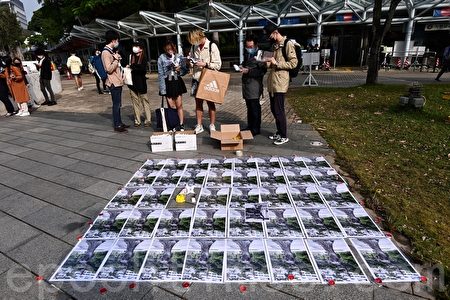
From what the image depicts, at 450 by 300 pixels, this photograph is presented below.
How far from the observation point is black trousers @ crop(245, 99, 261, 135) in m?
5.43

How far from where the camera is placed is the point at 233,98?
1011 cm

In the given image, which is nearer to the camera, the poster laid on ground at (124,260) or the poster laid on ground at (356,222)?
the poster laid on ground at (124,260)

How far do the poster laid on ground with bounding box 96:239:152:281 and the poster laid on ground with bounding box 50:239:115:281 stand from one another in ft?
0.22

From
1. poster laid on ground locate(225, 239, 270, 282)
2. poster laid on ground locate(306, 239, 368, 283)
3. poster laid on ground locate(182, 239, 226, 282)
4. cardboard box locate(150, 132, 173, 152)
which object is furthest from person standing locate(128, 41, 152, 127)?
poster laid on ground locate(306, 239, 368, 283)

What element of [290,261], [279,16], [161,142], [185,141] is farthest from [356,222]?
[279,16]

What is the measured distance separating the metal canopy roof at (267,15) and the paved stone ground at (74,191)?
12212 millimetres

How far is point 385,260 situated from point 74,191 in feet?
11.9

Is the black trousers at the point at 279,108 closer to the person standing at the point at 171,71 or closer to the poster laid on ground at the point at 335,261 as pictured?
the person standing at the point at 171,71

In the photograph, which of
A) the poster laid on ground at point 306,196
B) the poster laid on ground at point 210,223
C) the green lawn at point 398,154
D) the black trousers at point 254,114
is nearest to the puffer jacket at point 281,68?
the black trousers at point 254,114

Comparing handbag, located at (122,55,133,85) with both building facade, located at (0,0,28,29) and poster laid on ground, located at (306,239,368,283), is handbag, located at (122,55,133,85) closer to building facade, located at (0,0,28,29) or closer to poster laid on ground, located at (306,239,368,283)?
poster laid on ground, located at (306,239,368,283)

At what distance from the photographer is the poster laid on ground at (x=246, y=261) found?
7.25 feet

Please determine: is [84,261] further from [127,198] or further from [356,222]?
[356,222]

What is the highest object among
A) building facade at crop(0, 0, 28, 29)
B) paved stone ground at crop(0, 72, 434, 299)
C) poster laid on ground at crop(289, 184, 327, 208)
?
building facade at crop(0, 0, 28, 29)

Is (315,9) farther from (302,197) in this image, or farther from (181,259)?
(181,259)
